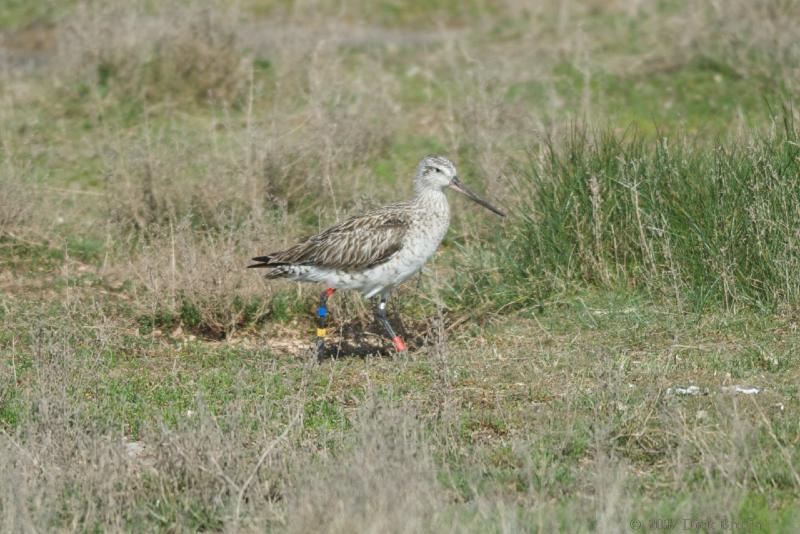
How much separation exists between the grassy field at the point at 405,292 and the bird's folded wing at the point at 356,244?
507mm

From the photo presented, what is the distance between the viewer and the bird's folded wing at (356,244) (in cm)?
1027

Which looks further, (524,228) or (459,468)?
(524,228)

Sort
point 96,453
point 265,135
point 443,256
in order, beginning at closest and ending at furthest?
point 96,453, point 443,256, point 265,135

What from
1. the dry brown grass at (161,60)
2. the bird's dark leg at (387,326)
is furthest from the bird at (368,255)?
the dry brown grass at (161,60)

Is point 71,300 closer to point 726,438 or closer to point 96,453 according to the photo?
point 96,453

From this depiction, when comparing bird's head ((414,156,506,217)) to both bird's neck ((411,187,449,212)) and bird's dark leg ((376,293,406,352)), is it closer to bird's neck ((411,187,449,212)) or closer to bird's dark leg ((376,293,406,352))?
bird's neck ((411,187,449,212))

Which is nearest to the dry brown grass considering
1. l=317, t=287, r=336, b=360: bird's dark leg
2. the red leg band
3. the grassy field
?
the grassy field

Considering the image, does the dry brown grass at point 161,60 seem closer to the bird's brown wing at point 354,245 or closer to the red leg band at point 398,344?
the bird's brown wing at point 354,245

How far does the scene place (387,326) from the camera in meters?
10.4

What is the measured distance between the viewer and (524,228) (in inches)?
446

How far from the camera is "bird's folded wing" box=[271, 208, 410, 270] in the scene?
1027 cm

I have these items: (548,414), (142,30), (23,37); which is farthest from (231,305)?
(23,37)

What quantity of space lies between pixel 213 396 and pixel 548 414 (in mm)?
2376

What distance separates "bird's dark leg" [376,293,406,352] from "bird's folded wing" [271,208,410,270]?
454 mm
